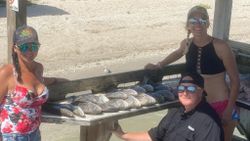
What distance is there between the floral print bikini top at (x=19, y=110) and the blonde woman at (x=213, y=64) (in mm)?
1530

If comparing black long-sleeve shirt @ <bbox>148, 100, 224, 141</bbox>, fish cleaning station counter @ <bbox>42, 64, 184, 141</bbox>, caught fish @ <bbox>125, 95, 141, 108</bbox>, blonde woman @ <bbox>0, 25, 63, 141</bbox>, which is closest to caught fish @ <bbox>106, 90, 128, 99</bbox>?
caught fish @ <bbox>125, 95, 141, 108</bbox>

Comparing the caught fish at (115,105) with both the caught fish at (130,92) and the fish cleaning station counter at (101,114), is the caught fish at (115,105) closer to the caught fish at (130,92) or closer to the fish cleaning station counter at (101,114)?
the fish cleaning station counter at (101,114)

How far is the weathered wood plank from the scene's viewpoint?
5.31 m

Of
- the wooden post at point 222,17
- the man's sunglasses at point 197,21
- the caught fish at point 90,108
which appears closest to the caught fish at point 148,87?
the caught fish at point 90,108

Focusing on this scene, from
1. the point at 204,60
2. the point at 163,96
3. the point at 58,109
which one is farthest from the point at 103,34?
the point at 58,109

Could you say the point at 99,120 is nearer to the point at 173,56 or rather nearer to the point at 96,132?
the point at 96,132

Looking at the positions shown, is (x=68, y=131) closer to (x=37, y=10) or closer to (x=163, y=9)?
(x=37, y=10)

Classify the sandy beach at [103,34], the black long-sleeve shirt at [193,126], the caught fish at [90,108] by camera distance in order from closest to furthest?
the black long-sleeve shirt at [193,126] < the caught fish at [90,108] < the sandy beach at [103,34]

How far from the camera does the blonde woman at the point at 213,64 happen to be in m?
5.05

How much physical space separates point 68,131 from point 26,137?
5306 millimetres

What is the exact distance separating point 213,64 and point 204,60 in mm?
90

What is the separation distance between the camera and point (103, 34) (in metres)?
17.4

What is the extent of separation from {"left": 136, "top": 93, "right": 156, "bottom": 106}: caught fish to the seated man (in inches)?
35.3

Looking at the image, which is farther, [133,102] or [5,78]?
[133,102]
